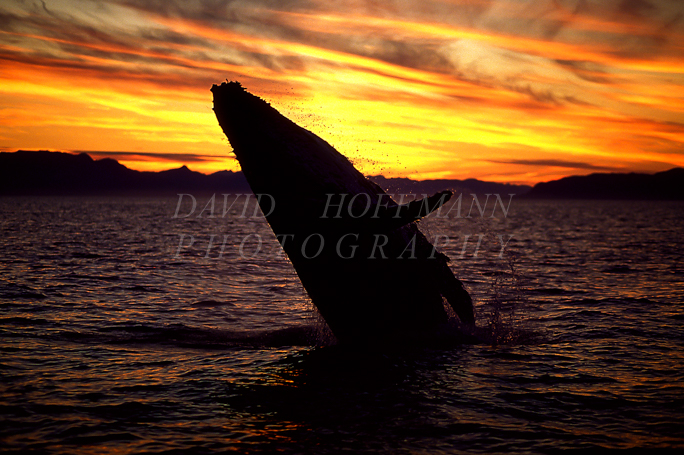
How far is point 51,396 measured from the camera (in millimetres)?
7789

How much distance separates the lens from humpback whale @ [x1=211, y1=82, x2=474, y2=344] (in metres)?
7.95

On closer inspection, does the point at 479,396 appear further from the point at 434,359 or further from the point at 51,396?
the point at 51,396

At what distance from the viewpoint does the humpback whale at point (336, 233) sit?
795cm

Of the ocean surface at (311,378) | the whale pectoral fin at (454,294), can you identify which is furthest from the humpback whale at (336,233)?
the ocean surface at (311,378)

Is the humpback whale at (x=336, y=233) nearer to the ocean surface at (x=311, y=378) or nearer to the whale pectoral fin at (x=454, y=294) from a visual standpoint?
the whale pectoral fin at (x=454, y=294)

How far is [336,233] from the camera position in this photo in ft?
25.7

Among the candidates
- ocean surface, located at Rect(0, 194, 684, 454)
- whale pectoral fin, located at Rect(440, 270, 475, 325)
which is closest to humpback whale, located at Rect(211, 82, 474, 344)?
whale pectoral fin, located at Rect(440, 270, 475, 325)

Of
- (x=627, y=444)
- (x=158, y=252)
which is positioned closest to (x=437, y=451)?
(x=627, y=444)

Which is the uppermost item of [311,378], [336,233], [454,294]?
[336,233]

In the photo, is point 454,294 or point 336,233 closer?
point 336,233

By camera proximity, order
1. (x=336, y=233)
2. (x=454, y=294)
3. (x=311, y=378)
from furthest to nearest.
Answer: (x=454, y=294) → (x=311, y=378) → (x=336, y=233)

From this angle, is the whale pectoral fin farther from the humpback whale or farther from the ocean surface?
the ocean surface

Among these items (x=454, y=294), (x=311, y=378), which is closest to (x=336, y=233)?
(x=311, y=378)

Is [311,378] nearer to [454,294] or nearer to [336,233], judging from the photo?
[336,233]
